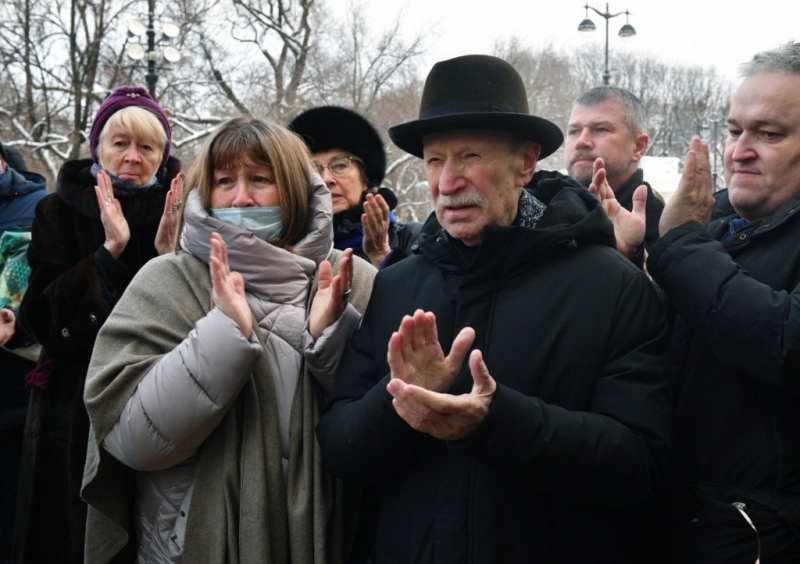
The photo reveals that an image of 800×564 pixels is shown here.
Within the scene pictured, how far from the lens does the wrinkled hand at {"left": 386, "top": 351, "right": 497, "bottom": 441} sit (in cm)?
188

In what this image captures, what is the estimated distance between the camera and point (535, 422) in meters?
1.98

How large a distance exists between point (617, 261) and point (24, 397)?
335cm

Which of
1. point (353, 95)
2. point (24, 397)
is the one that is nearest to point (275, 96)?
point (353, 95)

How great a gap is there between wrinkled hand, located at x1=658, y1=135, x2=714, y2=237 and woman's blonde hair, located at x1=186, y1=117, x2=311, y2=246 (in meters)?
1.28

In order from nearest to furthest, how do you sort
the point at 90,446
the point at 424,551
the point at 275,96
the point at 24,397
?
1. the point at 424,551
2. the point at 90,446
3. the point at 24,397
4. the point at 275,96

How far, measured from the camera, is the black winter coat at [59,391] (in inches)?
131

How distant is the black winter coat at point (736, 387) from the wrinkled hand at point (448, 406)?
69 cm

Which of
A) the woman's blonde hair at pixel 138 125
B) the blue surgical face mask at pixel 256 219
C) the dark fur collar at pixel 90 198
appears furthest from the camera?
the woman's blonde hair at pixel 138 125

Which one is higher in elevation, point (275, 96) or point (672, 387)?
point (275, 96)

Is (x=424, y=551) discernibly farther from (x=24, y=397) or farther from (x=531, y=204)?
(x=24, y=397)

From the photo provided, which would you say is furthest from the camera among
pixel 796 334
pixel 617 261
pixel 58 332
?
pixel 58 332

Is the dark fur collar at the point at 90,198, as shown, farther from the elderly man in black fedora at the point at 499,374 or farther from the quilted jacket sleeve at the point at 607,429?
the quilted jacket sleeve at the point at 607,429

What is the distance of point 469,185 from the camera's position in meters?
2.49

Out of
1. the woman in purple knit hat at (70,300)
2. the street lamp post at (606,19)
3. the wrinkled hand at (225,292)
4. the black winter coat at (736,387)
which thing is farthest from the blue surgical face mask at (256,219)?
the street lamp post at (606,19)
